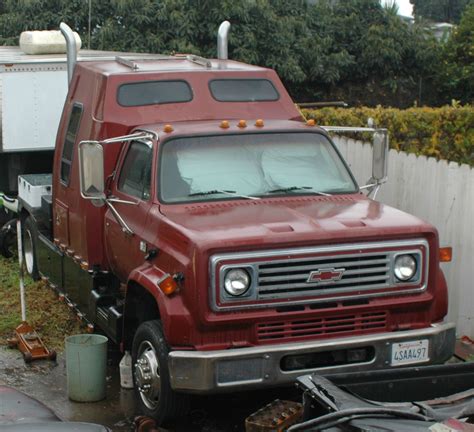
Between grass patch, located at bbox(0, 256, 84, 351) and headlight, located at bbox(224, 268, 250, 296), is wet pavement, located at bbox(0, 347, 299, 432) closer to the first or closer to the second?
grass patch, located at bbox(0, 256, 84, 351)

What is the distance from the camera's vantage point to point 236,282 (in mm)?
7094

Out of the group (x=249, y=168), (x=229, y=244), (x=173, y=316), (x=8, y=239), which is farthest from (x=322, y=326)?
(x=8, y=239)

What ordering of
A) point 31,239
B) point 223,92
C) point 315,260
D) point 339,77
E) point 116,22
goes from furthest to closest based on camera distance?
point 339,77 → point 116,22 → point 31,239 → point 223,92 → point 315,260

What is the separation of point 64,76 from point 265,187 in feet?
21.5

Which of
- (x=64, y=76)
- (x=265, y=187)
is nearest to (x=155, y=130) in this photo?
(x=265, y=187)

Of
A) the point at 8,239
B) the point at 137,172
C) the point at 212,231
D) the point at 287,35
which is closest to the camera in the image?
the point at 212,231

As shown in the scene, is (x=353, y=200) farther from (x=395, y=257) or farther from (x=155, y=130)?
(x=155, y=130)

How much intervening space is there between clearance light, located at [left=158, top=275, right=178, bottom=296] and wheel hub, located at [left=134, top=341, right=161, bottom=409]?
2.04ft

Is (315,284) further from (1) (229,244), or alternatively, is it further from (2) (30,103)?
(2) (30,103)

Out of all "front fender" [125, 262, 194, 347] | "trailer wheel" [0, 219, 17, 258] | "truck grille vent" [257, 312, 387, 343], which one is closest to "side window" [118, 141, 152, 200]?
"front fender" [125, 262, 194, 347]

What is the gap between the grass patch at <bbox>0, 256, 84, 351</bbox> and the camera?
1028cm

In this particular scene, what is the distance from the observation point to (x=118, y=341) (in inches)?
333

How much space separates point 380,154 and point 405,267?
1461 mm

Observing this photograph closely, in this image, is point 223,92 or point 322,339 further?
point 223,92
